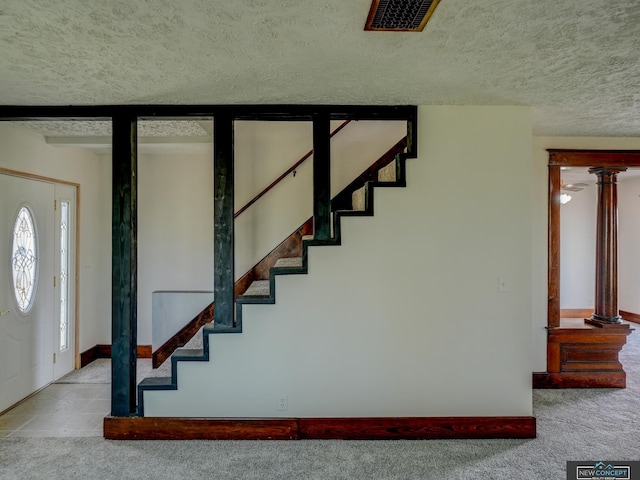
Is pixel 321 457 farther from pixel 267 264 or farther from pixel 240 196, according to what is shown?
pixel 240 196

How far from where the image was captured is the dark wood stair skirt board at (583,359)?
391 cm

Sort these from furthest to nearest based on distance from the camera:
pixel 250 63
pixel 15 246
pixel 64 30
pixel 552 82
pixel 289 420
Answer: pixel 15 246
pixel 289 420
pixel 552 82
pixel 250 63
pixel 64 30

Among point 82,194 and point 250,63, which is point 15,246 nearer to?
point 82,194

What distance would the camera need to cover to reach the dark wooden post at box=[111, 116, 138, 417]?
2.89 metres

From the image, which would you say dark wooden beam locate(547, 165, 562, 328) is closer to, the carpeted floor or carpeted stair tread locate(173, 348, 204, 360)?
the carpeted floor

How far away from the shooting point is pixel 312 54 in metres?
2.08

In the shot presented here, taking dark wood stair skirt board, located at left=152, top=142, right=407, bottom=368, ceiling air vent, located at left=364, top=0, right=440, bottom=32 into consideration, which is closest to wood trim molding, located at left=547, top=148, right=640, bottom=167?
dark wood stair skirt board, located at left=152, top=142, right=407, bottom=368

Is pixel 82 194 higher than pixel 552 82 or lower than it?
lower

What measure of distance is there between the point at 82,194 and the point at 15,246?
110cm

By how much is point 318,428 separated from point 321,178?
6.09ft

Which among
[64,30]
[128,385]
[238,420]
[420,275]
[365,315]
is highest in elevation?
[64,30]

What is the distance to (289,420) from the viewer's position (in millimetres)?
2877

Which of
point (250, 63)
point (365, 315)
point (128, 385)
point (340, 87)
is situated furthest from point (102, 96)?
point (365, 315)

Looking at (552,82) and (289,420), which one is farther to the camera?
(289,420)
